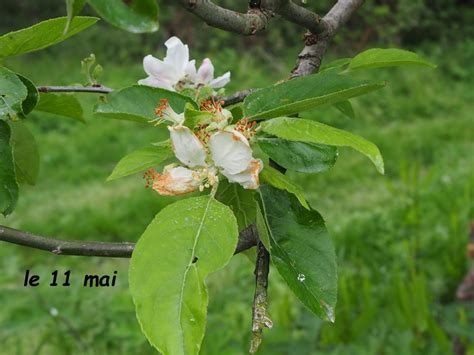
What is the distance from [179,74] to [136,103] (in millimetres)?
121

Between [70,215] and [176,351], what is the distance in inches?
119

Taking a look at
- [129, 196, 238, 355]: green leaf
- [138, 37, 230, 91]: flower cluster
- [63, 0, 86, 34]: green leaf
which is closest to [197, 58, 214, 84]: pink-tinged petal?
[138, 37, 230, 91]: flower cluster

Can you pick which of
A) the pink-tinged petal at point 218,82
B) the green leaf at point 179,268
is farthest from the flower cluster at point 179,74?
the green leaf at point 179,268

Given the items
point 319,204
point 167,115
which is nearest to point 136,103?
point 167,115

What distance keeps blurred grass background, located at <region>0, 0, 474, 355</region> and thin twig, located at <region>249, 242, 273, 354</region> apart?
340 millimetres

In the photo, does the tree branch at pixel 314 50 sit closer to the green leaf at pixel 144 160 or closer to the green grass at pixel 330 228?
the green leaf at pixel 144 160

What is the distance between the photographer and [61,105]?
64 cm

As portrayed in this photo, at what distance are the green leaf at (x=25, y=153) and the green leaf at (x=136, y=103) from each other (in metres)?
0.12

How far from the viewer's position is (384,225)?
2926mm

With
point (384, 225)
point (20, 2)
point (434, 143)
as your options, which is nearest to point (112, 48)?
point (20, 2)

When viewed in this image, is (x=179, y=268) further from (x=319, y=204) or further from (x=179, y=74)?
(x=319, y=204)

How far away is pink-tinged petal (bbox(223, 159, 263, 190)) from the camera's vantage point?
491mm

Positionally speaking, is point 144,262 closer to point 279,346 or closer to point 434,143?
point 279,346

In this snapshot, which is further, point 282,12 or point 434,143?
point 434,143
